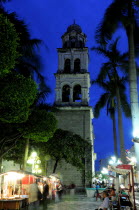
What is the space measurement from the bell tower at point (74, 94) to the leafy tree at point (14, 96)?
19250 mm

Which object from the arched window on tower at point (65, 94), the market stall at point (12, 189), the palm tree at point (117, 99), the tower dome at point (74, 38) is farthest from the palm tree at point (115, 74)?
the tower dome at point (74, 38)

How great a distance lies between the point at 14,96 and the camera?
1024cm

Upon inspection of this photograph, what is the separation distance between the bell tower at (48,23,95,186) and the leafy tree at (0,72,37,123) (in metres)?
19.3

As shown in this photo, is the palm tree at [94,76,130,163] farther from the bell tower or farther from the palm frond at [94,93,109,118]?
the bell tower

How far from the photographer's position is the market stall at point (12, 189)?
490 inches

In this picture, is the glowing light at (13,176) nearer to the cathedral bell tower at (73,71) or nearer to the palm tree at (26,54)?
the palm tree at (26,54)

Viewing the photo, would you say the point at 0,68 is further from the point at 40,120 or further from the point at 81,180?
the point at 81,180

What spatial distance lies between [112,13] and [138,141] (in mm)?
7660

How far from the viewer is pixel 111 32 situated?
13.7m

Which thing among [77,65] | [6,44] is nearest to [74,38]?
[77,65]

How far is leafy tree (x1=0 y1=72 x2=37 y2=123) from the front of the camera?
10.1 meters

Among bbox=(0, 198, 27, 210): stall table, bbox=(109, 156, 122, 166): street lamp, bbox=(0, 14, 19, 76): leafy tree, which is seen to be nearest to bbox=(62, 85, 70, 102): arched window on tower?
bbox=(109, 156, 122, 166): street lamp

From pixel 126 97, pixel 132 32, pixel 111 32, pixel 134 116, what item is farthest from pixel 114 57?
pixel 134 116

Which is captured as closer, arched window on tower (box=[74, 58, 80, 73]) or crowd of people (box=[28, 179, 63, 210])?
Result: crowd of people (box=[28, 179, 63, 210])
